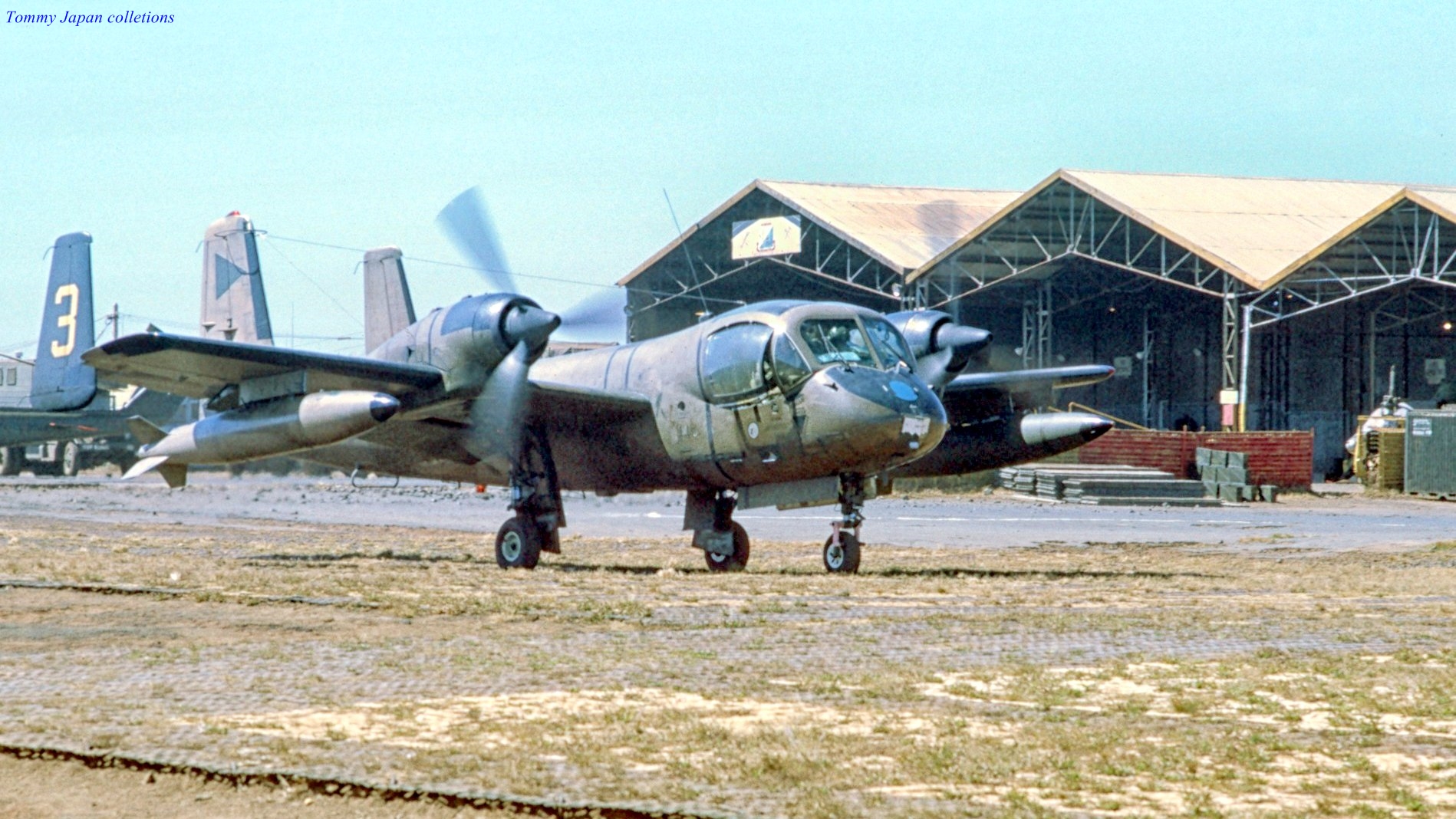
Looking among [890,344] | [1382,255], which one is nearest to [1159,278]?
[1382,255]

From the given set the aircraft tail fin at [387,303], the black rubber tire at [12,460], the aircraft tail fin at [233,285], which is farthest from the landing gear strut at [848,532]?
the black rubber tire at [12,460]

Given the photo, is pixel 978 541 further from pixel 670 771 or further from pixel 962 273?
pixel 962 273

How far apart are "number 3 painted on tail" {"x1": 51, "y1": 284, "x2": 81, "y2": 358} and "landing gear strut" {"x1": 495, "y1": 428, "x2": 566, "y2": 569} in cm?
1038

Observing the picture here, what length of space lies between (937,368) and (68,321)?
1600cm

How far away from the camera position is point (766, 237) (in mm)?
64375

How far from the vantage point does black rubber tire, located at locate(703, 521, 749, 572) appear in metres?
21.6

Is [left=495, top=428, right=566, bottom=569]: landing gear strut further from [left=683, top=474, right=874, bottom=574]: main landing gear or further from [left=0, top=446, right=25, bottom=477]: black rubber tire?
[left=0, top=446, right=25, bottom=477]: black rubber tire

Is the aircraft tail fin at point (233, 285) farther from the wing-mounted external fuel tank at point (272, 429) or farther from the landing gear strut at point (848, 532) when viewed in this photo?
the landing gear strut at point (848, 532)

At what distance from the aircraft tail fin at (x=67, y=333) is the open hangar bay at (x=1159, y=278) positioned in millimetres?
36161

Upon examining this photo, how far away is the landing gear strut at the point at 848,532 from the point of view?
65.4ft

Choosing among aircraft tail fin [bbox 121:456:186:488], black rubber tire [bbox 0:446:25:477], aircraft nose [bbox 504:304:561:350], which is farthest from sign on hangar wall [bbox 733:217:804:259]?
aircraft nose [bbox 504:304:561:350]

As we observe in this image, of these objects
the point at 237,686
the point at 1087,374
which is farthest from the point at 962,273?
the point at 237,686

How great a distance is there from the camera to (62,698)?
30.5ft

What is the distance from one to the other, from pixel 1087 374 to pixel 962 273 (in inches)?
1603
